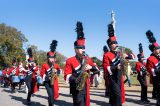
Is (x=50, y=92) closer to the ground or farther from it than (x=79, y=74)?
closer to the ground

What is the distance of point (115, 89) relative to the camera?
947 centimetres

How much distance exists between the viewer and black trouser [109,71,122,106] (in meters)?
9.35

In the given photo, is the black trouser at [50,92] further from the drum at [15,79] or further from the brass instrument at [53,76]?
the drum at [15,79]

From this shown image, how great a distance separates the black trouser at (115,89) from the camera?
9352 mm

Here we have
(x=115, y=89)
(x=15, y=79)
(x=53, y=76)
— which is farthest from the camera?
(x=15, y=79)

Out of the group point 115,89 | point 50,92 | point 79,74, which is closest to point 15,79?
point 50,92

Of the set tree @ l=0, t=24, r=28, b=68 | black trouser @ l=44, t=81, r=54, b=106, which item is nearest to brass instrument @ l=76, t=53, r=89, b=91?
black trouser @ l=44, t=81, r=54, b=106

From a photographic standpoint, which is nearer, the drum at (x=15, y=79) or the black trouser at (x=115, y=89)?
the black trouser at (x=115, y=89)

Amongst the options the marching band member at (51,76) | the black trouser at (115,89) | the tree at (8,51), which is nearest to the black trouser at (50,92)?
the marching band member at (51,76)

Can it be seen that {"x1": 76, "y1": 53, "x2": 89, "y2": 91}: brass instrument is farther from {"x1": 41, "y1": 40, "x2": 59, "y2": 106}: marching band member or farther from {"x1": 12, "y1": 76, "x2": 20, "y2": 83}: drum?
{"x1": 12, "y1": 76, "x2": 20, "y2": 83}: drum

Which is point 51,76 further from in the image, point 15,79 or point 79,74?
point 15,79

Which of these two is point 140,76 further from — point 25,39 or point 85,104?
point 25,39

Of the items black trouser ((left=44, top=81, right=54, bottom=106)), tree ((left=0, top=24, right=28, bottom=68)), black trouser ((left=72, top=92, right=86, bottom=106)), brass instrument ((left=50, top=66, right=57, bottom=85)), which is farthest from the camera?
tree ((left=0, top=24, right=28, bottom=68))

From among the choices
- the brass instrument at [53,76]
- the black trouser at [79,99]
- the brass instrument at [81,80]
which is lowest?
the black trouser at [79,99]
